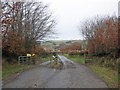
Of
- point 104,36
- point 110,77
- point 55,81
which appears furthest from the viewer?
point 104,36

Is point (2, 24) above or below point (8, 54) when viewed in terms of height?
above

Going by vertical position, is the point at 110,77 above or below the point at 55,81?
below

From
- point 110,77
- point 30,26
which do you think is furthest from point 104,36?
point 110,77

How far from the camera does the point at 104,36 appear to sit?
167 feet

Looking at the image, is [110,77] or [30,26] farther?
[30,26]

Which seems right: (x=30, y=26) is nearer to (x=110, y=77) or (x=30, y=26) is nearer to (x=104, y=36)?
(x=104, y=36)

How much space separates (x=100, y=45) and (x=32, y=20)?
13169 mm

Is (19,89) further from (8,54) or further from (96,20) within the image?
(96,20)

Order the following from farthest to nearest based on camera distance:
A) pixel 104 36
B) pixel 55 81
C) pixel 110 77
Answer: pixel 104 36, pixel 110 77, pixel 55 81

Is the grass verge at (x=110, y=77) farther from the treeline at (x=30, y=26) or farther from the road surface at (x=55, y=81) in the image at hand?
the treeline at (x=30, y=26)

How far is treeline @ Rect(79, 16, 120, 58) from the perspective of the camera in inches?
1517

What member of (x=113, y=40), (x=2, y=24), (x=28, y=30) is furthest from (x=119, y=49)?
(x=28, y=30)

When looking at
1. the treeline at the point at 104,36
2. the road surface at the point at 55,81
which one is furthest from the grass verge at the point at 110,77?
the treeline at the point at 104,36

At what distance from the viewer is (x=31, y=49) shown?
5494cm
